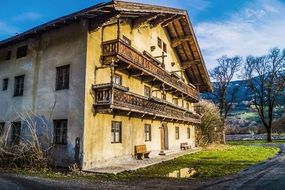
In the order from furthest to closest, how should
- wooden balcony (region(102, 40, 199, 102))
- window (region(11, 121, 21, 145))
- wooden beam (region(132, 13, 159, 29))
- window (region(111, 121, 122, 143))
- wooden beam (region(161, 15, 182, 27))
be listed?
wooden beam (region(161, 15, 182, 27))
wooden beam (region(132, 13, 159, 29))
window (region(11, 121, 21, 145))
window (region(111, 121, 122, 143))
wooden balcony (region(102, 40, 199, 102))

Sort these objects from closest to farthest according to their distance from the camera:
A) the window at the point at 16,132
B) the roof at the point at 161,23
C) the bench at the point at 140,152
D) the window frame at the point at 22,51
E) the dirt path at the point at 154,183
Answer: the dirt path at the point at 154,183
the roof at the point at 161,23
the window at the point at 16,132
the window frame at the point at 22,51
the bench at the point at 140,152

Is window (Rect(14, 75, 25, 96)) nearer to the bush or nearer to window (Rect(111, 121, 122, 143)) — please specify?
window (Rect(111, 121, 122, 143))

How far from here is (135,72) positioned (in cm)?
2142

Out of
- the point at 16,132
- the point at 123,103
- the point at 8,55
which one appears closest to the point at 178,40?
the point at 123,103

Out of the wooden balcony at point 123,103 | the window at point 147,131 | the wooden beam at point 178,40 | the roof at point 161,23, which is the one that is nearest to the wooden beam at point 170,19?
the roof at point 161,23

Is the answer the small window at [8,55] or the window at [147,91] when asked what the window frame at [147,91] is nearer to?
the window at [147,91]

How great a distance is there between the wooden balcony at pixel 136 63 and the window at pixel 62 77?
7.66 feet

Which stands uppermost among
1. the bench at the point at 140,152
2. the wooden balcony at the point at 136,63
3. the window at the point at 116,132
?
the wooden balcony at the point at 136,63

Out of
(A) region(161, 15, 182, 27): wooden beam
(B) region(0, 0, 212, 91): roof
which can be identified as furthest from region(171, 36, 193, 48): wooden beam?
Answer: (A) region(161, 15, 182, 27): wooden beam

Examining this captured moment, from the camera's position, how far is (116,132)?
19172mm

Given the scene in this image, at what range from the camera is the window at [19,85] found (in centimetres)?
2014

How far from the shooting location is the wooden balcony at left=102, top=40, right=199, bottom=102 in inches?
692

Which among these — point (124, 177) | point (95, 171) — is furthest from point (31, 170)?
point (124, 177)

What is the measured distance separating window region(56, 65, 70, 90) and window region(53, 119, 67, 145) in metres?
2.01
